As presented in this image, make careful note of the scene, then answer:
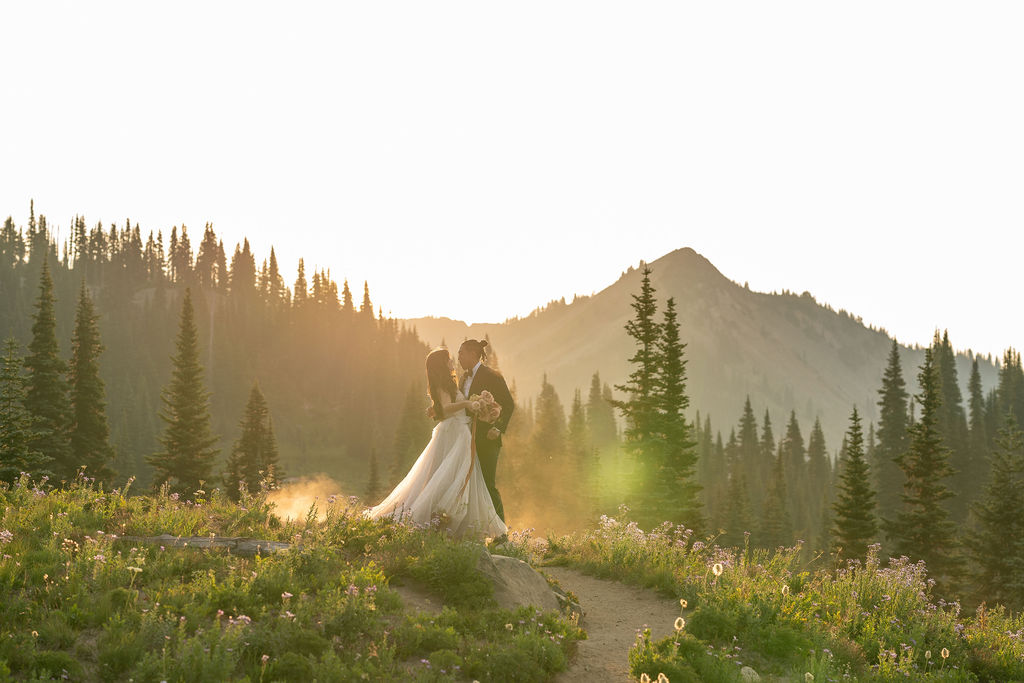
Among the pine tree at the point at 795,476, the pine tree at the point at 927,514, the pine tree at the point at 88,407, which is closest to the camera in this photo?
the pine tree at the point at 927,514

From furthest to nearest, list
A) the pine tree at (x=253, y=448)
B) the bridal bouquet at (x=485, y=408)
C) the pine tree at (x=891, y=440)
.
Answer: the pine tree at (x=891, y=440) < the pine tree at (x=253, y=448) < the bridal bouquet at (x=485, y=408)

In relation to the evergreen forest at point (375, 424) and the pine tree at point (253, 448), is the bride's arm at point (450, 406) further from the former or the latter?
the pine tree at point (253, 448)

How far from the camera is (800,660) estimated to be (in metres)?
7.73

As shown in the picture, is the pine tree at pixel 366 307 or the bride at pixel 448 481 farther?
the pine tree at pixel 366 307

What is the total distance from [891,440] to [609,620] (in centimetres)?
7872

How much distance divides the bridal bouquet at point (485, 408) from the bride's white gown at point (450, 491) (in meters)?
0.33

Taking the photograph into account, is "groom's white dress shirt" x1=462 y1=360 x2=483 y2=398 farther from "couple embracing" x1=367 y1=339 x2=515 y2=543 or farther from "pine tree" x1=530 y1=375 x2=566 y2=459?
"pine tree" x1=530 y1=375 x2=566 y2=459

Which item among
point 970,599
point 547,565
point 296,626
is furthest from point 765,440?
point 296,626

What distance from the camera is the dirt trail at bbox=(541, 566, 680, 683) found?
7.58 m

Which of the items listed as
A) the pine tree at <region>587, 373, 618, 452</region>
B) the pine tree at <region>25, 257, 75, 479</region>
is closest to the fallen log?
the pine tree at <region>25, 257, 75, 479</region>

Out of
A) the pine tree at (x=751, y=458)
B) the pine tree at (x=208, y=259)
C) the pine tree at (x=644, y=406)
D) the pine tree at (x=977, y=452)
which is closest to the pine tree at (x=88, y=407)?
the pine tree at (x=644, y=406)

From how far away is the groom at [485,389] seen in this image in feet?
37.5

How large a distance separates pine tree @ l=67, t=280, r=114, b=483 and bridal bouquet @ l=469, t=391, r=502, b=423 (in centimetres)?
3770

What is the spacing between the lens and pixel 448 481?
35.1 feet
